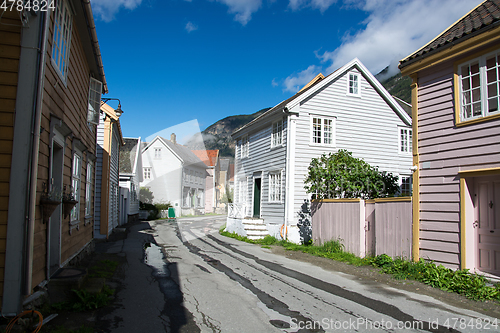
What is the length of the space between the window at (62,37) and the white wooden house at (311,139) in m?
9.80

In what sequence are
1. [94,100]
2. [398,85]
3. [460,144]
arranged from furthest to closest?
[398,85] < [94,100] < [460,144]

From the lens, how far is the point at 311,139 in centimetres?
1609

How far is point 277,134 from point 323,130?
2.22 m

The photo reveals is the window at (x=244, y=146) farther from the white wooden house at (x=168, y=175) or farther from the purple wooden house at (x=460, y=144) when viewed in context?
the white wooden house at (x=168, y=175)

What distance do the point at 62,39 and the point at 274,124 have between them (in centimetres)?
1169

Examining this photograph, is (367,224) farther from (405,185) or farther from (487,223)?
(405,185)

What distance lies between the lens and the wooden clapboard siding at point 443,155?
7.47m

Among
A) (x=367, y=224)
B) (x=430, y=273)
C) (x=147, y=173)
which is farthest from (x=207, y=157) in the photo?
(x=430, y=273)

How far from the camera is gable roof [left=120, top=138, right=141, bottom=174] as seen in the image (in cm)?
2683

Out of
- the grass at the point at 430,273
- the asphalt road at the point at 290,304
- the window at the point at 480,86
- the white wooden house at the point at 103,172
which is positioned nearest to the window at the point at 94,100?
the white wooden house at the point at 103,172

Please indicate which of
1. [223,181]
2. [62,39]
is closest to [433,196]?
[62,39]

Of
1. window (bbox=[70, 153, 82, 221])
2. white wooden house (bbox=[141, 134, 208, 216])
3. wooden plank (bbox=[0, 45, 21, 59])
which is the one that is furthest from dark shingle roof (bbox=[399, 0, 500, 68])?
white wooden house (bbox=[141, 134, 208, 216])

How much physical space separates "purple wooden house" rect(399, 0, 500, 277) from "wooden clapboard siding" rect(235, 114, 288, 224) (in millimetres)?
7786

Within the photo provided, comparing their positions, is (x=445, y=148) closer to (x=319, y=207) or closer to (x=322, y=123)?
(x=319, y=207)
